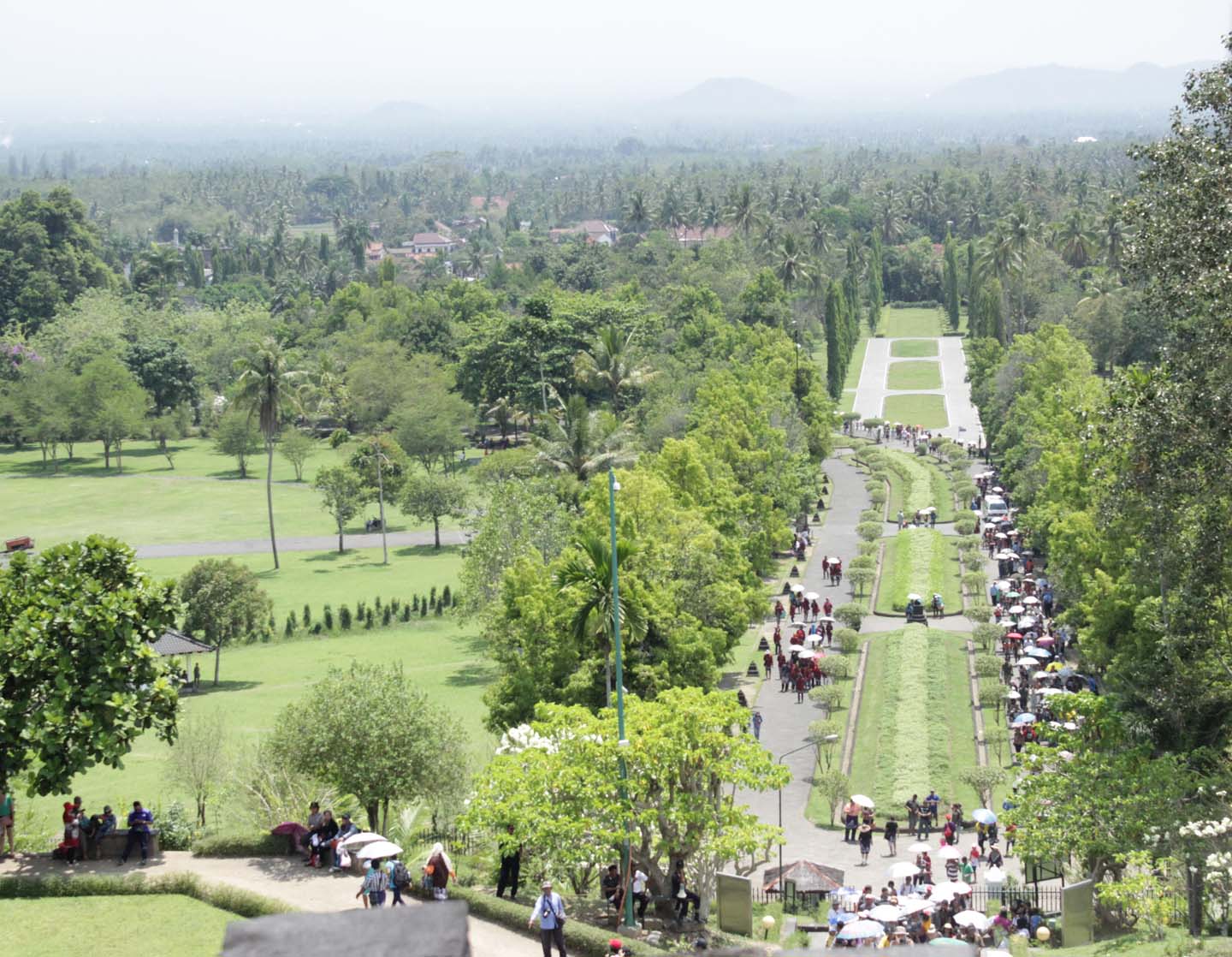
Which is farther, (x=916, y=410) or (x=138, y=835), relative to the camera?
(x=916, y=410)

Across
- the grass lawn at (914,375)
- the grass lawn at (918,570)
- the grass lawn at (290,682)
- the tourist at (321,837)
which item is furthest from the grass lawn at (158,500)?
the tourist at (321,837)

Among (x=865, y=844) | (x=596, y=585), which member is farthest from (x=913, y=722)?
(x=596, y=585)

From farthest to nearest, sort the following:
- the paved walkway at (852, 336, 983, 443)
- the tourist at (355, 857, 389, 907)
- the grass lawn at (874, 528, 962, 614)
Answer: the paved walkway at (852, 336, 983, 443) < the grass lawn at (874, 528, 962, 614) < the tourist at (355, 857, 389, 907)

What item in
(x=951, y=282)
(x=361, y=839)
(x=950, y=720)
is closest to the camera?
(x=361, y=839)

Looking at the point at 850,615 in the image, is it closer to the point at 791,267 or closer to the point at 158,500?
the point at 158,500

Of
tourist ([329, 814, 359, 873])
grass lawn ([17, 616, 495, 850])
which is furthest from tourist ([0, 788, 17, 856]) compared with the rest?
tourist ([329, 814, 359, 873])

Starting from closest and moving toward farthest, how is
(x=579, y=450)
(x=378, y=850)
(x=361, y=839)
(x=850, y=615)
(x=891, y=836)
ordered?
(x=378, y=850) → (x=361, y=839) → (x=891, y=836) → (x=850, y=615) → (x=579, y=450)

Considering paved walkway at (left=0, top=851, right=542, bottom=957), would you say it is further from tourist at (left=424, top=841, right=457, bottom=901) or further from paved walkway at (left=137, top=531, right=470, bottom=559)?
paved walkway at (left=137, top=531, right=470, bottom=559)
